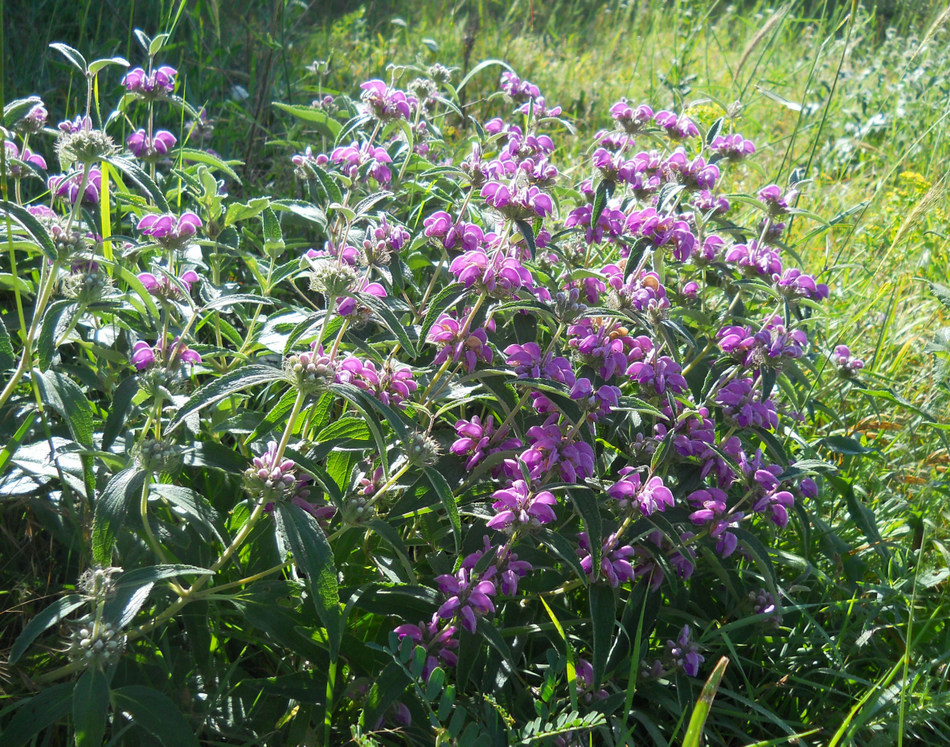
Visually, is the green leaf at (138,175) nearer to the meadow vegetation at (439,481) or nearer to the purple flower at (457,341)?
the meadow vegetation at (439,481)

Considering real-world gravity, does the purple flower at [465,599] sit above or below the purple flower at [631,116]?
below

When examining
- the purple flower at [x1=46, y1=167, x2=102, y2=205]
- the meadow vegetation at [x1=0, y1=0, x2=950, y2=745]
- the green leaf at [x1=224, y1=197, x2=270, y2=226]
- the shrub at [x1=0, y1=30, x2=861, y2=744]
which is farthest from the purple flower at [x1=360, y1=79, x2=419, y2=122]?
the purple flower at [x1=46, y1=167, x2=102, y2=205]

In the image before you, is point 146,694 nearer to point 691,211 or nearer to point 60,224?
point 60,224

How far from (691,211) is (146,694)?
2.08 metres

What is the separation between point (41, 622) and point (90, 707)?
18cm

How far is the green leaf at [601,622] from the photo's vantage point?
1.72 m

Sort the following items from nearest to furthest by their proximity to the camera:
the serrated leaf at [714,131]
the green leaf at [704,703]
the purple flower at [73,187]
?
the green leaf at [704,703] → the purple flower at [73,187] → the serrated leaf at [714,131]

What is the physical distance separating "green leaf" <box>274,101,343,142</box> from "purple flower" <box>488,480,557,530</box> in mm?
1591

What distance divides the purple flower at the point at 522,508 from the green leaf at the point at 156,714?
0.68 meters

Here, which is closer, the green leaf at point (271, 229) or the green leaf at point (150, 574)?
the green leaf at point (150, 574)

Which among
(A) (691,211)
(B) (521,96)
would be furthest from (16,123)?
(A) (691,211)

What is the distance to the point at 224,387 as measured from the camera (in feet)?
4.50

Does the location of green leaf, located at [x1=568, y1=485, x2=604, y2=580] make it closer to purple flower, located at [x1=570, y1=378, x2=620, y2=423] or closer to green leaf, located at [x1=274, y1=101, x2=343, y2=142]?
purple flower, located at [x1=570, y1=378, x2=620, y2=423]

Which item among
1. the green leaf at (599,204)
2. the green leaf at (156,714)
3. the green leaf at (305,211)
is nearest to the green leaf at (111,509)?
the green leaf at (156,714)
